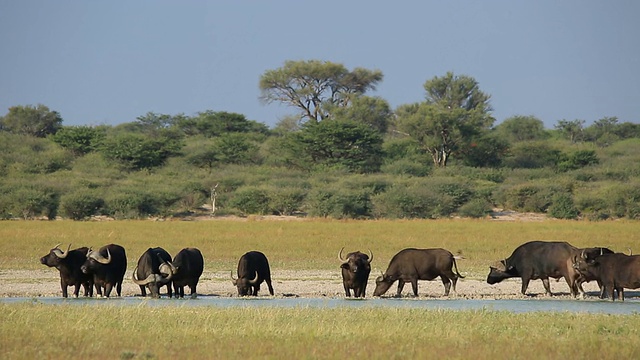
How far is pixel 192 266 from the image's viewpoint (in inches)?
693

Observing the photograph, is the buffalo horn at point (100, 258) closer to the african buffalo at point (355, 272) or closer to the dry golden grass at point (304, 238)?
the african buffalo at point (355, 272)

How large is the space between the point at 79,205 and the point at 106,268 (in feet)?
65.6

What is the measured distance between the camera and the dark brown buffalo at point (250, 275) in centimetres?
1759

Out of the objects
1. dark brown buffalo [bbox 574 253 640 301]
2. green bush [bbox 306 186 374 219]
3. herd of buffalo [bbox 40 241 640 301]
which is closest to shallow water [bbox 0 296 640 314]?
dark brown buffalo [bbox 574 253 640 301]

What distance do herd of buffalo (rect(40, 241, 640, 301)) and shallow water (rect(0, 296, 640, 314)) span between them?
372mm

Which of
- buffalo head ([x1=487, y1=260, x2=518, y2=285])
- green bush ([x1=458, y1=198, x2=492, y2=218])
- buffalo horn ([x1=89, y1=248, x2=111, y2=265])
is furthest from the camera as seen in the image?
green bush ([x1=458, y1=198, x2=492, y2=218])

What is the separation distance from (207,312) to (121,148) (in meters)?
36.1

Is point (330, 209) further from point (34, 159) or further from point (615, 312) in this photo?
point (615, 312)

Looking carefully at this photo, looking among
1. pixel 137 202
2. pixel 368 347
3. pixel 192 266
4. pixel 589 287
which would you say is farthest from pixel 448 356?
pixel 137 202

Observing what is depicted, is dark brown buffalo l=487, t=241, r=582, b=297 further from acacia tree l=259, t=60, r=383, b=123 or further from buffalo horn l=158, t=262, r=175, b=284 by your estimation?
acacia tree l=259, t=60, r=383, b=123

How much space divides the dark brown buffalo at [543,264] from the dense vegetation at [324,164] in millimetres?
19712

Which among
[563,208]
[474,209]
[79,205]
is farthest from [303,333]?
[563,208]

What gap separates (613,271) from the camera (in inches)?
658

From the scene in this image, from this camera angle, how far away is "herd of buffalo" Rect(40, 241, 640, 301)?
56.0ft
